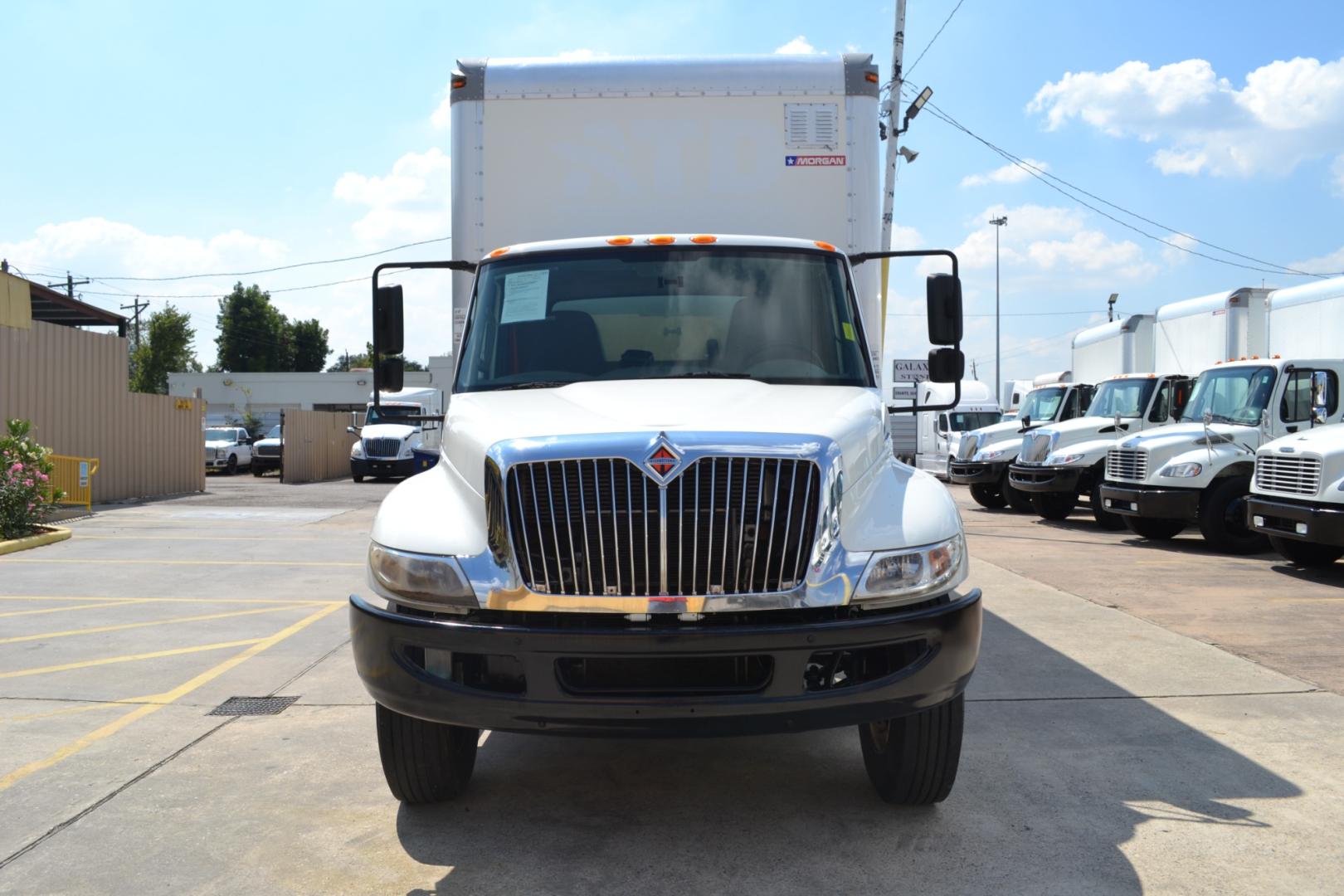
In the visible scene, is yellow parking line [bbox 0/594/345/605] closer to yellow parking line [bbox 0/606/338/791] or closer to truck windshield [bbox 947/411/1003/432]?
yellow parking line [bbox 0/606/338/791]

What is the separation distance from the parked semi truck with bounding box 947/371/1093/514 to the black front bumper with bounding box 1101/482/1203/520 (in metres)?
4.54

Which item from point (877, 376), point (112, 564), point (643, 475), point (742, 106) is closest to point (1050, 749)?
point (877, 376)

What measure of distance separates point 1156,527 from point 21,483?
13923 mm

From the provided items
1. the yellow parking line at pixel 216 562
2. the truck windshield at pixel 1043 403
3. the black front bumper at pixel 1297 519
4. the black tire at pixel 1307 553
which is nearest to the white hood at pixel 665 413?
the black front bumper at pixel 1297 519

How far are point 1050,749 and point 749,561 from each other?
225cm

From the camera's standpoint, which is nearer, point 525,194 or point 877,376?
point 877,376

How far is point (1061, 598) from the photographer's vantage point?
9.28 metres

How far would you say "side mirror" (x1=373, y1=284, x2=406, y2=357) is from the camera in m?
5.49

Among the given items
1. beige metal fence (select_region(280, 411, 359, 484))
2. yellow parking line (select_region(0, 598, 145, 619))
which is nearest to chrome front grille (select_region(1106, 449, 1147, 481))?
yellow parking line (select_region(0, 598, 145, 619))

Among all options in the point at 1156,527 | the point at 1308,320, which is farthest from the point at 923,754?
the point at 1308,320

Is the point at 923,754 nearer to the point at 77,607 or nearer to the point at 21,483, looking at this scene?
the point at 77,607

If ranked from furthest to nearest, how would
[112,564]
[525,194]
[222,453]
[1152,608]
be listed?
1. [222,453]
2. [112,564]
3. [1152,608]
4. [525,194]

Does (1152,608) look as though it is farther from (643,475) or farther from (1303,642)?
(643,475)

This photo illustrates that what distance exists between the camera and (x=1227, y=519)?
42.2 ft
